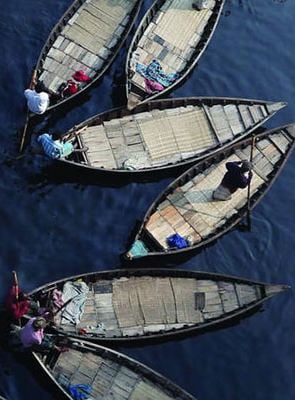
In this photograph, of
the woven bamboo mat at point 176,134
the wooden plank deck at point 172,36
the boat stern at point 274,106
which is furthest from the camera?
the wooden plank deck at point 172,36

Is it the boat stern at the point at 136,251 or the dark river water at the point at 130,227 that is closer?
the dark river water at the point at 130,227

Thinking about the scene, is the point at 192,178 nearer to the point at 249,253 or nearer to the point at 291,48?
the point at 249,253

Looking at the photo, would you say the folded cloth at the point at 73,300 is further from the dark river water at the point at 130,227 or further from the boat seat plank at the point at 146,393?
the boat seat plank at the point at 146,393

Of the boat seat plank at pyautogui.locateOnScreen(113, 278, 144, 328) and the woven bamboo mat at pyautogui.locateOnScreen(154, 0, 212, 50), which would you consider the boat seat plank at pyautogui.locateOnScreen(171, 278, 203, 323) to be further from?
the woven bamboo mat at pyautogui.locateOnScreen(154, 0, 212, 50)

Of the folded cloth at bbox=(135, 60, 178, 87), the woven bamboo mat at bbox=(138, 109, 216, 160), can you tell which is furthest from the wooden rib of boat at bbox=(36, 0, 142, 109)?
the woven bamboo mat at bbox=(138, 109, 216, 160)

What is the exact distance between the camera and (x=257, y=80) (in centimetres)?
4197

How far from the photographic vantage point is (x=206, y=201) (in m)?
35.1

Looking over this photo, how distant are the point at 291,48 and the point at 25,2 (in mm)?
16683

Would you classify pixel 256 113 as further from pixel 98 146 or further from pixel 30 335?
pixel 30 335

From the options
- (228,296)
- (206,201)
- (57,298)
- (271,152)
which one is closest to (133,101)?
(206,201)

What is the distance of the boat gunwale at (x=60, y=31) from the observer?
3706cm

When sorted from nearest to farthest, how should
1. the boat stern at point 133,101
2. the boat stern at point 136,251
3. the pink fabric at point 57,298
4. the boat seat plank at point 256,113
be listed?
1. the pink fabric at point 57,298
2. the boat stern at point 136,251
3. the boat stern at point 133,101
4. the boat seat plank at point 256,113

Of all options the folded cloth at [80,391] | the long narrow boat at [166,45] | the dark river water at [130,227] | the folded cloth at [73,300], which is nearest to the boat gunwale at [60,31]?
the long narrow boat at [166,45]

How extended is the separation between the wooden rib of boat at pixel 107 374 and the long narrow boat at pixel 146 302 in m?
0.72
